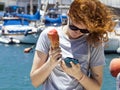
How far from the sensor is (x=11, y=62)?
78.9 ft

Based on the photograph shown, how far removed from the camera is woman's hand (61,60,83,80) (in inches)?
90.4

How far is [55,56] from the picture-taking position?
2.33 metres

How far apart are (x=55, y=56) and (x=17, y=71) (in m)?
18.3

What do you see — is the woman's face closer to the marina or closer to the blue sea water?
the marina

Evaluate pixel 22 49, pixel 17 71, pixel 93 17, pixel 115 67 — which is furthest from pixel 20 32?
pixel 115 67

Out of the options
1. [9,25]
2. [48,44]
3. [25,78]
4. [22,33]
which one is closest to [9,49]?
[22,33]

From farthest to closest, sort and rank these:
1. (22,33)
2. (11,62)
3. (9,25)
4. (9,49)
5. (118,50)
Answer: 1. (9,25)
2. (22,33)
3. (9,49)
4. (118,50)
5. (11,62)

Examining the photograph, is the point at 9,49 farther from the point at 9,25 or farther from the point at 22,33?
the point at 9,25

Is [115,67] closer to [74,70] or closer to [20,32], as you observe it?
[74,70]

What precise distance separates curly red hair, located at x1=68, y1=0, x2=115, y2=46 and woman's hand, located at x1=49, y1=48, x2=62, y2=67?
0.63 feet

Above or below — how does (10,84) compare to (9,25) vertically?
above

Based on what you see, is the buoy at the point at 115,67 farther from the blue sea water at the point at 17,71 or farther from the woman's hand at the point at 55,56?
the blue sea water at the point at 17,71

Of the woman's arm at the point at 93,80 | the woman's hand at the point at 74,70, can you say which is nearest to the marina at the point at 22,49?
the woman's arm at the point at 93,80

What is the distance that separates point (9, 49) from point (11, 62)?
7012 mm
